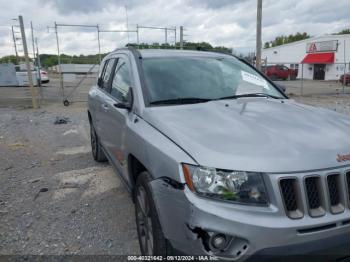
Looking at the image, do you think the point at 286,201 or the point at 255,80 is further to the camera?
the point at 255,80

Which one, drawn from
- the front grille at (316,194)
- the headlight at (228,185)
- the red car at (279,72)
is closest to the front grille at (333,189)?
the front grille at (316,194)

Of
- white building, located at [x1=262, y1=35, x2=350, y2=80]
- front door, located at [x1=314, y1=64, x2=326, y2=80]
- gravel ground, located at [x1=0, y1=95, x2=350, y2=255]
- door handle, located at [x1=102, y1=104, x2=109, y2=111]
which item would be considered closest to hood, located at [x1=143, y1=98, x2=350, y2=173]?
door handle, located at [x1=102, y1=104, x2=109, y2=111]

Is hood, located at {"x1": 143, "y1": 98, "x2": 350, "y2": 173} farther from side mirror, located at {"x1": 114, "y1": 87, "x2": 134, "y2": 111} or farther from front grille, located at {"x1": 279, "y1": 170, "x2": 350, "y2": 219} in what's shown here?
side mirror, located at {"x1": 114, "y1": 87, "x2": 134, "y2": 111}

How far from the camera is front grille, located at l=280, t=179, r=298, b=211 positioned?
1881 millimetres

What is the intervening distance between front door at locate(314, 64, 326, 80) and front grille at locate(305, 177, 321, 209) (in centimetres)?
4280

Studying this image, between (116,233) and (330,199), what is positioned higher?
(330,199)

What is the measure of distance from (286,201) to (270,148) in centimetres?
33

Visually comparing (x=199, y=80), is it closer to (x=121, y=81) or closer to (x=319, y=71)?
(x=121, y=81)

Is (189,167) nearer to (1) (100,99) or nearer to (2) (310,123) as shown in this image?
(2) (310,123)

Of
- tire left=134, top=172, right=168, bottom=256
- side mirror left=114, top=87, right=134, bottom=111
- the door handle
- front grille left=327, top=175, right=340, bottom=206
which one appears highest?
side mirror left=114, top=87, right=134, bottom=111

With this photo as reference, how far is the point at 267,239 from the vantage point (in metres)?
1.79

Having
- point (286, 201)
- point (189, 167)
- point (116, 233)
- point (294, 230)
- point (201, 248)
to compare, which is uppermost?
point (189, 167)

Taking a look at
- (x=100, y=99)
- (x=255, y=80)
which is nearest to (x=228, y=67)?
(x=255, y=80)

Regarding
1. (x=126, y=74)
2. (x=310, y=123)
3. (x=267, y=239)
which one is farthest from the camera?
(x=126, y=74)
